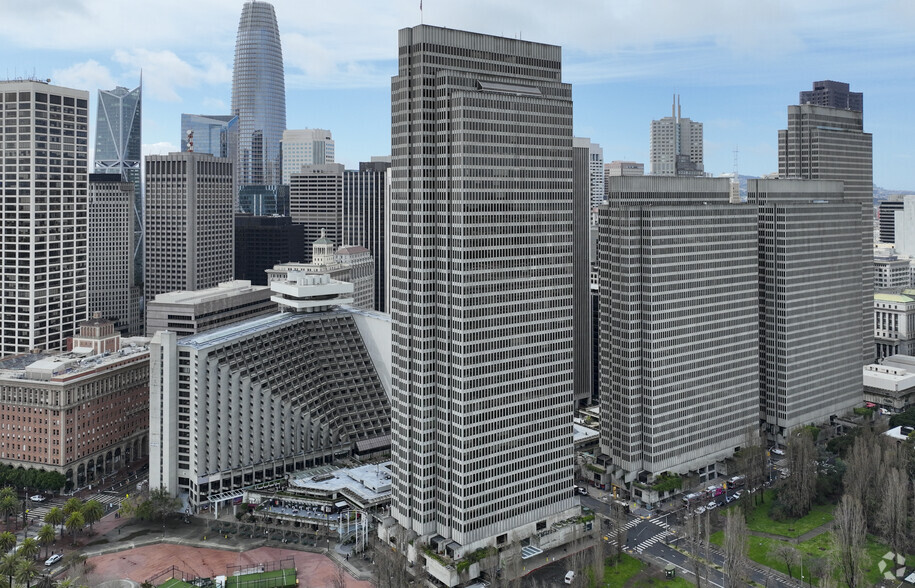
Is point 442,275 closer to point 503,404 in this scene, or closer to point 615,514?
point 503,404

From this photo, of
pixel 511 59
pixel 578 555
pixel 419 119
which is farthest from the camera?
pixel 511 59

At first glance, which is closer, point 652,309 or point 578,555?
point 578,555

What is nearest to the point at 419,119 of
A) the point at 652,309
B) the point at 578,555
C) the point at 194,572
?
the point at 652,309

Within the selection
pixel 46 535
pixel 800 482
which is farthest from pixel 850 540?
pixel 46 535

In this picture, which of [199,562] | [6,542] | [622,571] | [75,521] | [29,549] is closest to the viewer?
[29,549]

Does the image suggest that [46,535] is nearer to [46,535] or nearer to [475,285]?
[46,535]

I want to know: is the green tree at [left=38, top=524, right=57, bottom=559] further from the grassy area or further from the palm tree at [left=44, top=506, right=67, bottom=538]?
the grassy area

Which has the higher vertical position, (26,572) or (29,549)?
(29,549)
